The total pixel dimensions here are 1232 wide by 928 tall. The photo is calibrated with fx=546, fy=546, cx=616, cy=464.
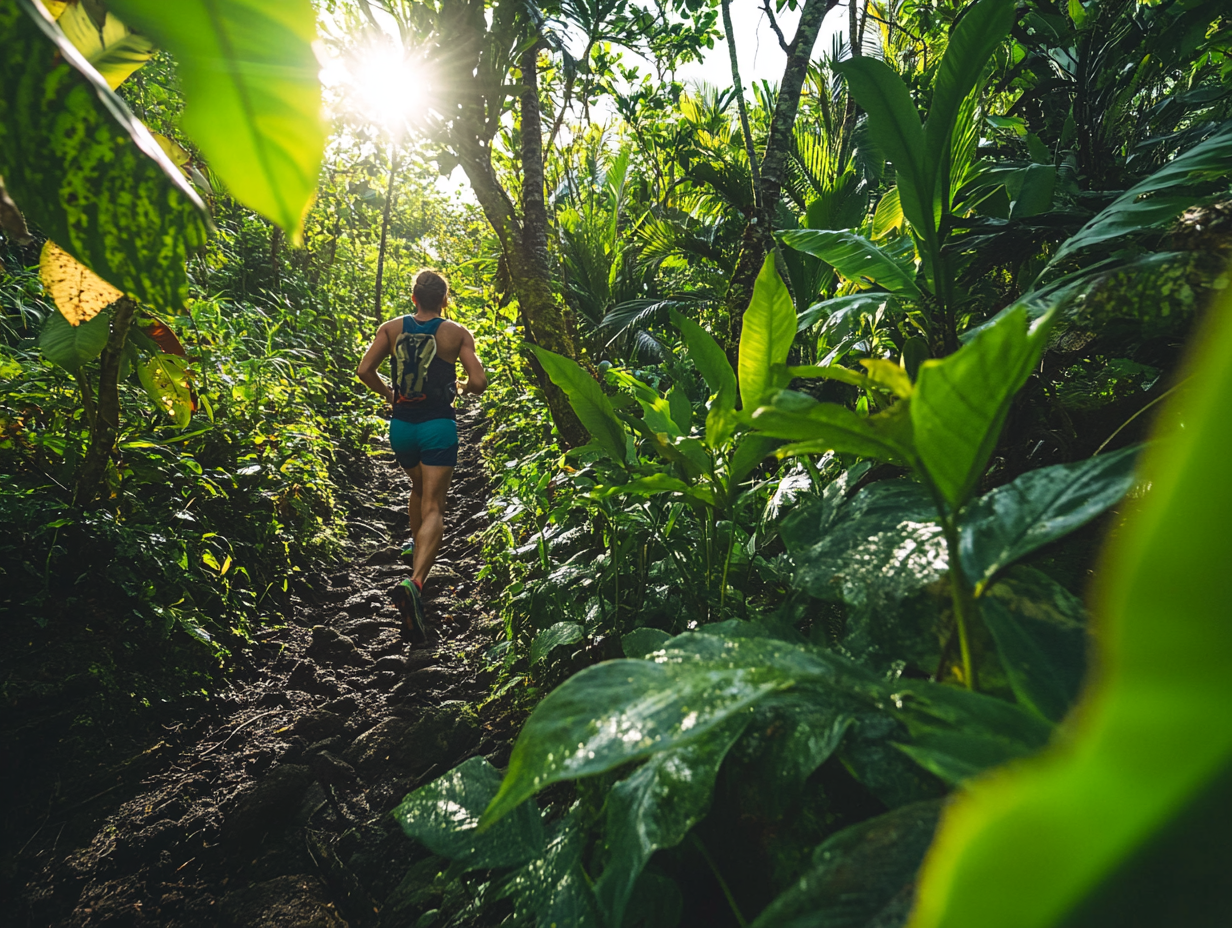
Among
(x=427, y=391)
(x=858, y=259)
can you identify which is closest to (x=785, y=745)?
(x=858, y=259)

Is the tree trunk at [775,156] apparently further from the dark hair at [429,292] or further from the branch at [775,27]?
the dark hair at [429,292]

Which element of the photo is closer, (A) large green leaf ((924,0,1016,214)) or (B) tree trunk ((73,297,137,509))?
(A) large green leaf ((924,0,1016,214))

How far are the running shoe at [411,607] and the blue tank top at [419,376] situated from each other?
106 cm

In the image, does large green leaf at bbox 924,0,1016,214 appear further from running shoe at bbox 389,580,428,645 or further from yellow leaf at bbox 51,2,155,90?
running shoe at bbox 389,580,428,645

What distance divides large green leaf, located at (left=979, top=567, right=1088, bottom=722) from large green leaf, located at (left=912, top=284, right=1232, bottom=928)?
28 cm

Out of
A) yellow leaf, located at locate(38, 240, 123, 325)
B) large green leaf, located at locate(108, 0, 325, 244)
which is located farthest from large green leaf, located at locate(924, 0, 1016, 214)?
yellow leaf, located at locate(38, 240, 123, 325)

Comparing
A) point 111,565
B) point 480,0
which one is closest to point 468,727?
point 111,565

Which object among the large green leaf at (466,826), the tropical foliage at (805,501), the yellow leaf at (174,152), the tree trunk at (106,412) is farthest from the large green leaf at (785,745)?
the tree trunk at (106,412)

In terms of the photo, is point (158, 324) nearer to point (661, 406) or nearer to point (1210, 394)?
point (661, 406)

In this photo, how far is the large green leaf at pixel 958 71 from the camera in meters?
1.16

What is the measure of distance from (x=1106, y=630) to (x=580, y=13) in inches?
160

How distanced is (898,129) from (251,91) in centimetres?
138

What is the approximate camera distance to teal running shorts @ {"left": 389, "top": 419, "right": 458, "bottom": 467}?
2867mm

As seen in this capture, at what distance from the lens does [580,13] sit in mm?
3191
